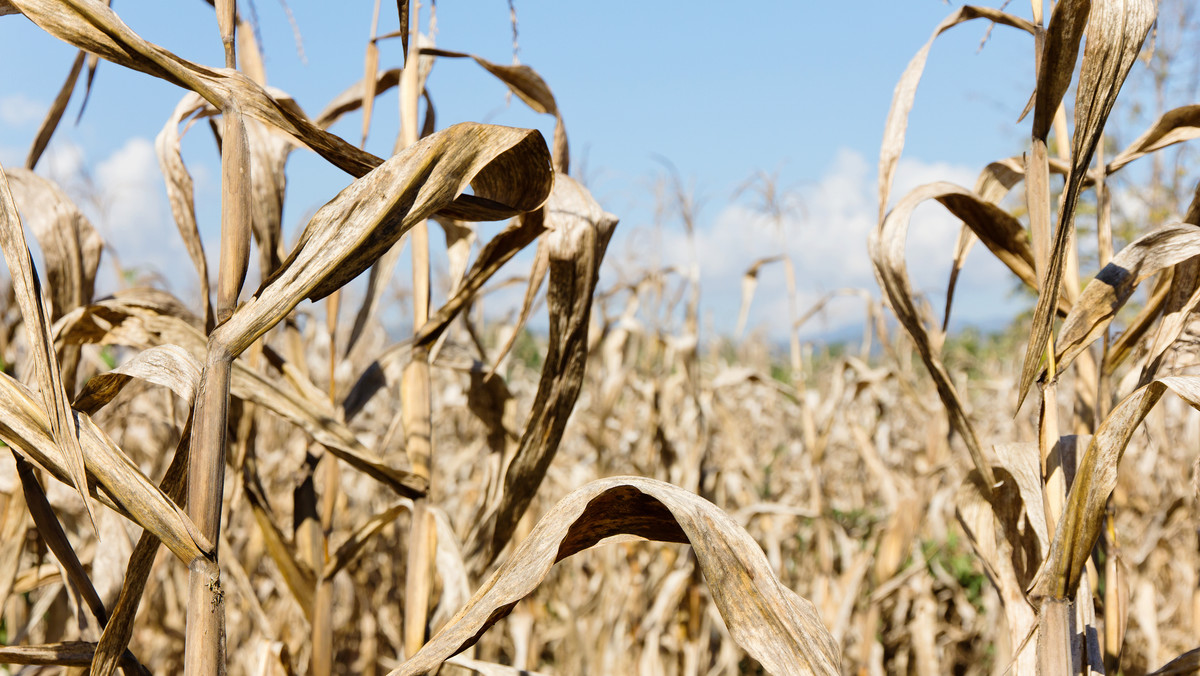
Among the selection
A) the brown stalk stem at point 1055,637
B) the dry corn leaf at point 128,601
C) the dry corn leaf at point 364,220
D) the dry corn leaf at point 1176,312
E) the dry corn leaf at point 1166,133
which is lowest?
the dry corn leaf at point 128,601

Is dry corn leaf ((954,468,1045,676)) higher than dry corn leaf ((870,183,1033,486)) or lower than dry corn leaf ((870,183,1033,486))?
lower

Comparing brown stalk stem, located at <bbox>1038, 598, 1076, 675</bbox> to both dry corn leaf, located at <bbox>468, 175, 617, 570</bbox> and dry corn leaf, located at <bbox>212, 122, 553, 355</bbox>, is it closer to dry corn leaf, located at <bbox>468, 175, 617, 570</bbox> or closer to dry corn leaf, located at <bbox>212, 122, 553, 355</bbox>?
dry corn leaf, located at <bbox>468, 175, 617, 570</bbox>

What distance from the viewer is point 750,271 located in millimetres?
2814

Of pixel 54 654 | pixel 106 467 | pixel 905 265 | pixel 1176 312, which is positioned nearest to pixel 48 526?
pixel 54 654

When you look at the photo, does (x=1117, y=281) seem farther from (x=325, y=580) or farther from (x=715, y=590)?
(x=325, y=580)

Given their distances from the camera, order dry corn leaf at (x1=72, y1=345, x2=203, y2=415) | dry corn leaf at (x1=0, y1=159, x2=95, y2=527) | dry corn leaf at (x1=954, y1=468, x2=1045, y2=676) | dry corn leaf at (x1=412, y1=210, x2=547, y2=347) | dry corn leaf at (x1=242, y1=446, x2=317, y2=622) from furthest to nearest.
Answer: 1. dry corn leaf at (x1=242, y1=446, x2=317, y2=622)
2. dry corn leaf at (x1=412, y1=210, x2=547, y2=347)
3. dry corn leaf at (x1=954, y1=468, x2=1045, y2=676)
4. dry corn leaf at (x1=72, y1=345, x2=203, y2=415)
5. dry corn leaf at (x1=0, y1=159, x2=95, y2=527)

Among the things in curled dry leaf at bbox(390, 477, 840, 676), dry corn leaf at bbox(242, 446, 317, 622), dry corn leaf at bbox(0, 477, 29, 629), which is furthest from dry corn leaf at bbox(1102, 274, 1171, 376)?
dry corn leaf at bbox(0, 477, 29, 629)

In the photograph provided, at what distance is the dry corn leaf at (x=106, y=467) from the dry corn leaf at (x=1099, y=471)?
2.34 feet

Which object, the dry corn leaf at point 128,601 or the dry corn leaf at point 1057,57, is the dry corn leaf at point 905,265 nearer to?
the dry corn leaf at point 1057,57

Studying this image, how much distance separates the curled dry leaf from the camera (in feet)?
2.04

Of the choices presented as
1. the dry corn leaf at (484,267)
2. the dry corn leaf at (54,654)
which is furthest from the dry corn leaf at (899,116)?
the dry corn leaf at (54,654)

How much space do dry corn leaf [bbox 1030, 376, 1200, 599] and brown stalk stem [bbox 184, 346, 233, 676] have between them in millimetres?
700

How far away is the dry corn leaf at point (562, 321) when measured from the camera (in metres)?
0.97

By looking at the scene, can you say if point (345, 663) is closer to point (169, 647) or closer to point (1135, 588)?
point (169, 647)
